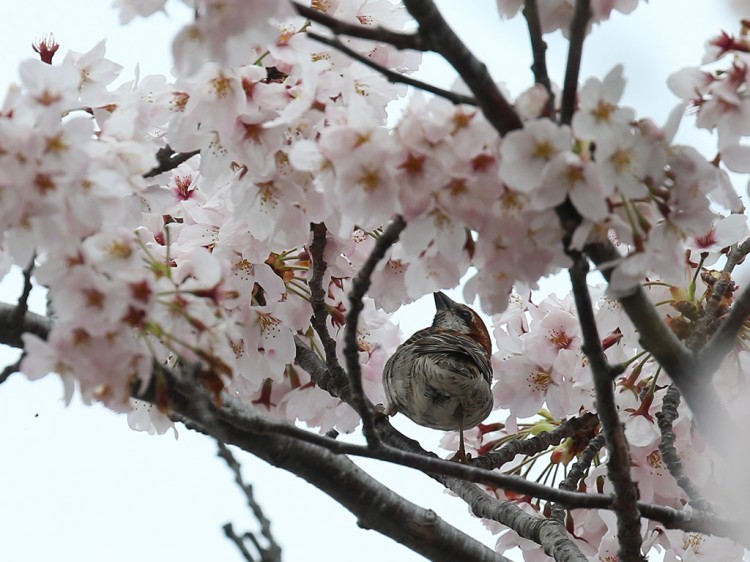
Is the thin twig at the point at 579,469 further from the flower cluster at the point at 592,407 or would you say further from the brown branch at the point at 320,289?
the brown branch at the point at 320,289

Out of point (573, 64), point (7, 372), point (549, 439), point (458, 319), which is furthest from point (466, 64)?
point (458, 319)

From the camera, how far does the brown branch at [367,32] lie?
4.90 feet

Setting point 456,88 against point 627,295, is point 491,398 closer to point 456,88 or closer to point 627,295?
point 627,295

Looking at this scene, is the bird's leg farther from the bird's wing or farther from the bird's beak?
the bird's beak

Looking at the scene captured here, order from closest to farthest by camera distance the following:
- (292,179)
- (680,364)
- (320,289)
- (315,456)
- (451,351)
Answer: (680,364)
(315,456)
(292,179)
(320,289)
(451,351)

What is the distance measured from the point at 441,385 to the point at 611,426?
4.33 ft

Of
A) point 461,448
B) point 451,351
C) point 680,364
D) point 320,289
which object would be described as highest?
point 451,351

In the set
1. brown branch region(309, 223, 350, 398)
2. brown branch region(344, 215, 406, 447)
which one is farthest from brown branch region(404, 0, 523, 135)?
brown branch region(309, 223, 350, 398)

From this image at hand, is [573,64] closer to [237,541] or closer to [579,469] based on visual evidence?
[237,541]

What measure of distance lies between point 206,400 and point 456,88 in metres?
0.64

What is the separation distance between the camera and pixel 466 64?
1.57 m

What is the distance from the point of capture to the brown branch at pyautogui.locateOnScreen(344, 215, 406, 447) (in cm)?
162

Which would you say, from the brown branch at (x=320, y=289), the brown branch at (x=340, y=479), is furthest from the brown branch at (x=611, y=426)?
the brown branch at (x=320, y=289)

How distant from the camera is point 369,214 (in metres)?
1.66
